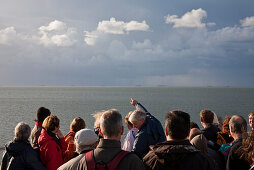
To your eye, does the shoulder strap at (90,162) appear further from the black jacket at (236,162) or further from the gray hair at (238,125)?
the gray hair at (238,125)

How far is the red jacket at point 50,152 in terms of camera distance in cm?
428

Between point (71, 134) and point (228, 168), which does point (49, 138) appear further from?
point (228, 168)

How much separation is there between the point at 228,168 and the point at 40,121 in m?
3.72

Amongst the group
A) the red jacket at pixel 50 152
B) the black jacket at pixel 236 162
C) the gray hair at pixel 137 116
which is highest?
the gray hair at pixel 137 116

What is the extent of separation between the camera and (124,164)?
8.16 feet

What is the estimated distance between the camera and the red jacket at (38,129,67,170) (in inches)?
169

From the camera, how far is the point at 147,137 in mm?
4258

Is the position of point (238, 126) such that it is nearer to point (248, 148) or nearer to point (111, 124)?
point (248, 148)

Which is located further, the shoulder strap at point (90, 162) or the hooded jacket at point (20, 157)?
the hooded jacket at point (20, 157)

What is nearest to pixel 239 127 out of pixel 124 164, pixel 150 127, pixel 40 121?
pixel 150 127

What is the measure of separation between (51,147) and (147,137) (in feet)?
5.33

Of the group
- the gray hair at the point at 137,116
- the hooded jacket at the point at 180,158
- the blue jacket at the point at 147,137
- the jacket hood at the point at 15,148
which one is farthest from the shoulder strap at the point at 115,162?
the jacket hood at the point at 15,148


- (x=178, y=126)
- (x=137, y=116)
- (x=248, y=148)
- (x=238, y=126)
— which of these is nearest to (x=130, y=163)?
(x=178, y=126)

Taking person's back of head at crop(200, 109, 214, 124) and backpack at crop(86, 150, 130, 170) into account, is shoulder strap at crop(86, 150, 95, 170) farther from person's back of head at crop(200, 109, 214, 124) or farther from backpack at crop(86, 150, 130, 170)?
person's back of head at crop(200, 109, 214, 124)
